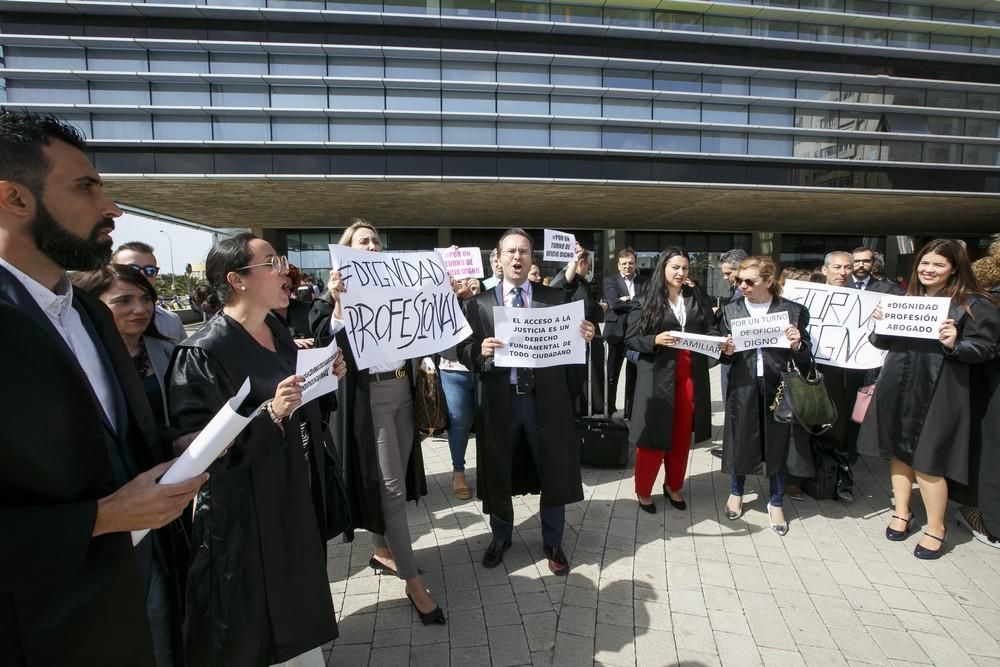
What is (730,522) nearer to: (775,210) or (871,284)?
(871,284)

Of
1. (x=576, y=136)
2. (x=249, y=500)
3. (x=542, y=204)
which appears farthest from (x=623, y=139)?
(x=249, y=500)

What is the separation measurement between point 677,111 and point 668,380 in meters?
22.5

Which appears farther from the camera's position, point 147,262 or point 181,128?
point 181,128

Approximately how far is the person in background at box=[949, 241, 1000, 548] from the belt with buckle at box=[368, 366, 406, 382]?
397cm

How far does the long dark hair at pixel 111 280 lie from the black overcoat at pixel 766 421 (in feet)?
13.4

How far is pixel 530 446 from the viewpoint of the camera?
3.37 m

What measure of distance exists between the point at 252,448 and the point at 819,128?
28528 mm

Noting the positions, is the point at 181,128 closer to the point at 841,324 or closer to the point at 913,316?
the point at 841,324

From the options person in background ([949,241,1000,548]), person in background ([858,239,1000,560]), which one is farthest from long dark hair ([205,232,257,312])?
person in background ([949,241,1000,548])

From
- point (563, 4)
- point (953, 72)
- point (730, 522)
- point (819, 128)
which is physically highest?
point (563, 4)

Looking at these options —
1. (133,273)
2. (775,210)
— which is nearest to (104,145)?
(133,273)

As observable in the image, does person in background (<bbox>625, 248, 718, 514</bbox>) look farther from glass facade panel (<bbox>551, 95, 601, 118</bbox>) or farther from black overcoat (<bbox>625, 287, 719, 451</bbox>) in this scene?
glass facade panel (<bbox>551, 95, 601, 118</bbox>)

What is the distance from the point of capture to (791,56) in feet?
79.0

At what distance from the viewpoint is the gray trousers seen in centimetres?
287
